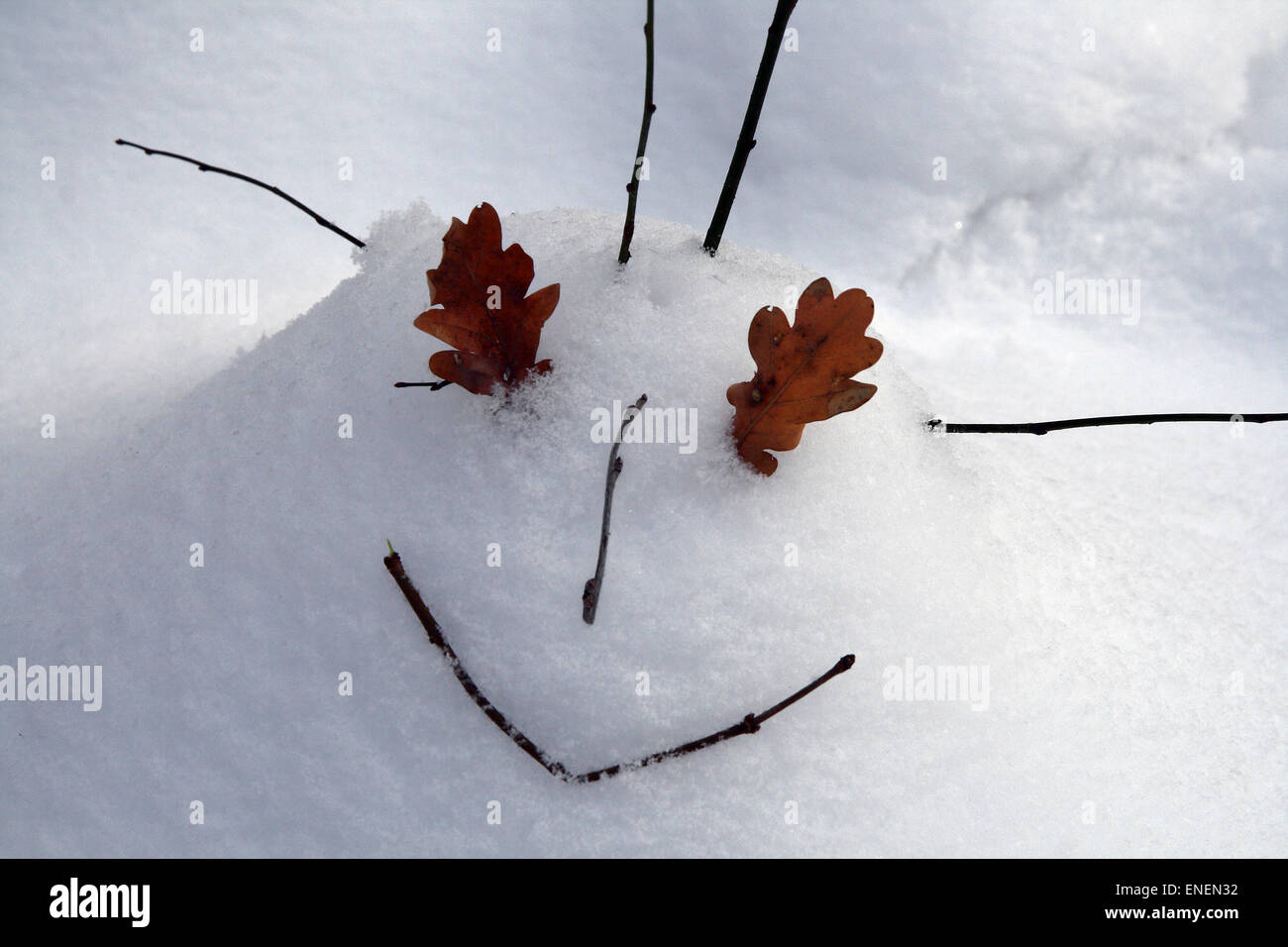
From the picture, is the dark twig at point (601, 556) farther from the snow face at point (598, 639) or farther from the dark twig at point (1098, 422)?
the dark twig at point (1098, 422)

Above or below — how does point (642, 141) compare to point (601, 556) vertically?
above

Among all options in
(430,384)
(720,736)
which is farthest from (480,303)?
(720,736)

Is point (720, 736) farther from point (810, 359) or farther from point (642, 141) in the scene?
point (642, 141)

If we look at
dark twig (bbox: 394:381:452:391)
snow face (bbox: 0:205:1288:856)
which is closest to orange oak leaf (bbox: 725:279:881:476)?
snow face (bbox: 0:205:1288:856)

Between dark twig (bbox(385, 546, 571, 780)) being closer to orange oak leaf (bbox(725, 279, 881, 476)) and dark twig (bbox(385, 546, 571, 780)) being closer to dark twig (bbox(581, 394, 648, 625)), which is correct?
dark twig (bbox(581, 394, 648, 625))

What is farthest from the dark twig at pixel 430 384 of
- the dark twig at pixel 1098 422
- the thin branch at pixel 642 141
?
the dark twig at pixel 1098 422
